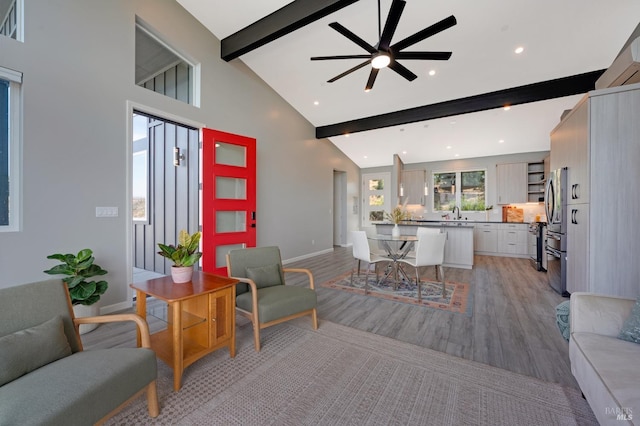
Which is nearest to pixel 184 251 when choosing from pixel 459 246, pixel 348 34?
pixel 348 34

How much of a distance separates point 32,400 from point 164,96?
3497 mm

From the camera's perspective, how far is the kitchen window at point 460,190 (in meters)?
7.59

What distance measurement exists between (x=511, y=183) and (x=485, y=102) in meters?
3.41

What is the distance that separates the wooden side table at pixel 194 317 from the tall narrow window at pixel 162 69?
2.80m

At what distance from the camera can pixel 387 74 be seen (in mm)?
4375

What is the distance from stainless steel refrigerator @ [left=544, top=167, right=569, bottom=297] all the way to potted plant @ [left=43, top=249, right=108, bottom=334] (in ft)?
17.8

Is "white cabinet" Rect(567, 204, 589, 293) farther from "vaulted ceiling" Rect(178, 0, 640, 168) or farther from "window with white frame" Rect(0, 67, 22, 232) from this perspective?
"window with white frame" Rect(0, 67, 22, 232)

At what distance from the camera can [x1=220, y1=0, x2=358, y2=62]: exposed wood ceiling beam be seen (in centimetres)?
304

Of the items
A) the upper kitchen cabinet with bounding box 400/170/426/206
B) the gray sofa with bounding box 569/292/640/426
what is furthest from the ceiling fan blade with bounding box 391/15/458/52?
the upper kitchen cabinet with bounding box 400/170/426/206

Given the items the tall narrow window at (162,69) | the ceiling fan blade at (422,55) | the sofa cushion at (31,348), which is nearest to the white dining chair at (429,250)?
the ceiling fan blade at (422,55)

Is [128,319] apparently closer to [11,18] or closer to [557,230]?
[11,18]

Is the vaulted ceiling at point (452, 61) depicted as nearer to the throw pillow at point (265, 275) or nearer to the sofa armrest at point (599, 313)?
the throw pillow at point (265, 275)

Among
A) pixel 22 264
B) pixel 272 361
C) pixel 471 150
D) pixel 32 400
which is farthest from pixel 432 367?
pixel 471 150

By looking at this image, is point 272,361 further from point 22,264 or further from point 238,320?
point 22,264
